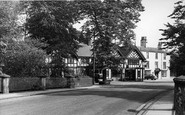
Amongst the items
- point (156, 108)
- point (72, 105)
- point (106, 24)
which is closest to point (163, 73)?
point (106, 24)

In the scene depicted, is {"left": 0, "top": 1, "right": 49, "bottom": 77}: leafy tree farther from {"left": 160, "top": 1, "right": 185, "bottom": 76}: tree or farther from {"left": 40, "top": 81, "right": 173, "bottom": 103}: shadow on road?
{"left": 160, "top": 1, "right": 185, "bottom": 76}: tree

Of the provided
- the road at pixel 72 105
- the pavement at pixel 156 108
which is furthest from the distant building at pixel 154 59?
the pavement at pixel 156 108

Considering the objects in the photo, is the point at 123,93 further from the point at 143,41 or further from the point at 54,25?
the point at 143,41

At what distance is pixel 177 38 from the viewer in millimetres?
20656

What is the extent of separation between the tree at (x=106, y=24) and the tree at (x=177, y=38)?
658 inches

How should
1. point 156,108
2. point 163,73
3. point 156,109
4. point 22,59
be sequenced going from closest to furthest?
point 156,109 → point 156,108 → point 22,59 → point 163,73

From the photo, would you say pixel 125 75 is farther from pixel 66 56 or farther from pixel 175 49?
pixel 175 49

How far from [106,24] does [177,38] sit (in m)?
19.6

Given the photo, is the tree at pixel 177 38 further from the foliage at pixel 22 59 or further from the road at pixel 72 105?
the foliage at pixel 22 59

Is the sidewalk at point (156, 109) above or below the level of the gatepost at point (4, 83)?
below

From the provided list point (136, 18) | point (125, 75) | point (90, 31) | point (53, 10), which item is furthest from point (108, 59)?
point (125, 75)

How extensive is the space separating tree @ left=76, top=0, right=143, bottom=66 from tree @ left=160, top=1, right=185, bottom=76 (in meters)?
16.7

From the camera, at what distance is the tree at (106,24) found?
3894cm

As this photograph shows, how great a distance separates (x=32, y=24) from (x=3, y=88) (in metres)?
13.1
